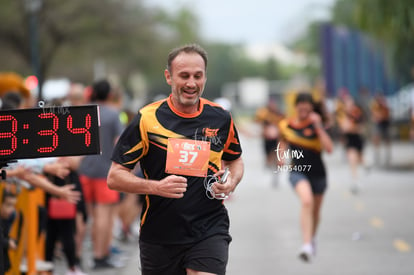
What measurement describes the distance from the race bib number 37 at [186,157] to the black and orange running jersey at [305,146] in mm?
4726

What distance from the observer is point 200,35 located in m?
87.4

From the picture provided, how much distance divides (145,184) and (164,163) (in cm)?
21

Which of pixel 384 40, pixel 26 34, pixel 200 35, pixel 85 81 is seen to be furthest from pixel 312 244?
pixel 200 35

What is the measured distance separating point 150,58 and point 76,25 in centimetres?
950

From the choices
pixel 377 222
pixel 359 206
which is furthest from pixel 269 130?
pixel 377 222

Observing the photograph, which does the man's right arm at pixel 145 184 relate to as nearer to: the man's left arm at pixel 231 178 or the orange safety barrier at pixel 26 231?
the man's left arm at pixel 231 178

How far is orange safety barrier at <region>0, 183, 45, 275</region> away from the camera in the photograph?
25.0ft

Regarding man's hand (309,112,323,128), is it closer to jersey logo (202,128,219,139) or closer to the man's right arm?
jersey logo (202,128,219,139)

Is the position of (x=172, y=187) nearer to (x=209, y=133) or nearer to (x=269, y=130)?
(x=209, y=133)

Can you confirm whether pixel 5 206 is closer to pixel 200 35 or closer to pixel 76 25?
pixel 76 25

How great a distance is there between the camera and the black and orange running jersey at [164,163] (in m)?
4.95

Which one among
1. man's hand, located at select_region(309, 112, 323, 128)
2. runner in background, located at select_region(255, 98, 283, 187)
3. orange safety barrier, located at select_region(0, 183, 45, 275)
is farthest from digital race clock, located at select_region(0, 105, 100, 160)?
runner in background, located at select_region(255, 98, 283, 187)

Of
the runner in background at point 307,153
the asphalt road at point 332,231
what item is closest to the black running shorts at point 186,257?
the asphalt road at point 332,231

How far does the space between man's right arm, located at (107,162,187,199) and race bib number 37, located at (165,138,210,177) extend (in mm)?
133
